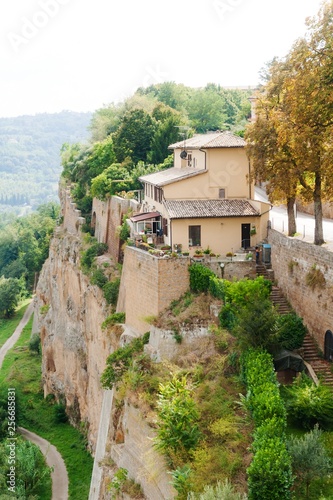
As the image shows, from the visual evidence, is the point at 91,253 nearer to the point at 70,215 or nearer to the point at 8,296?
the point at 70,215

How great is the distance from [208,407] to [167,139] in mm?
30818

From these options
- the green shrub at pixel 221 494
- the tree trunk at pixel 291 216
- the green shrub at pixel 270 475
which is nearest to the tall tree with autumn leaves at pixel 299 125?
the tree trunk at pixel 291 216

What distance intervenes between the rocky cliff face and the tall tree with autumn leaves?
12573 mm

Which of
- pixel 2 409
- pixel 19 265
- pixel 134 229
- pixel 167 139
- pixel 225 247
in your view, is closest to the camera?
pixel 225 247

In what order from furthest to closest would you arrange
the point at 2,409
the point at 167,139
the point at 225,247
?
the point at 167,139 → the point at 2,409 → the point at 225,247

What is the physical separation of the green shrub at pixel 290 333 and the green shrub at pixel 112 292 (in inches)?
502

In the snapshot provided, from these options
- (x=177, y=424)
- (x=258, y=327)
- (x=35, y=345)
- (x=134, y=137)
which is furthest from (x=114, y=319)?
(x=35, y=345)

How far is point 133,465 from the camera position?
955 inches

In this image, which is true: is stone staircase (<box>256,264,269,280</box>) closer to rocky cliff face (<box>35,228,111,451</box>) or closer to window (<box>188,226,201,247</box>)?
window (<box>188,226,201,247</box>)

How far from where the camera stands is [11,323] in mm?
78625

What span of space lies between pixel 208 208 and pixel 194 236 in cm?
170

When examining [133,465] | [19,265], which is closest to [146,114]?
[133,465]

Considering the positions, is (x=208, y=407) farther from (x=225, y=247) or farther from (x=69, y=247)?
(x=69, y=247)
